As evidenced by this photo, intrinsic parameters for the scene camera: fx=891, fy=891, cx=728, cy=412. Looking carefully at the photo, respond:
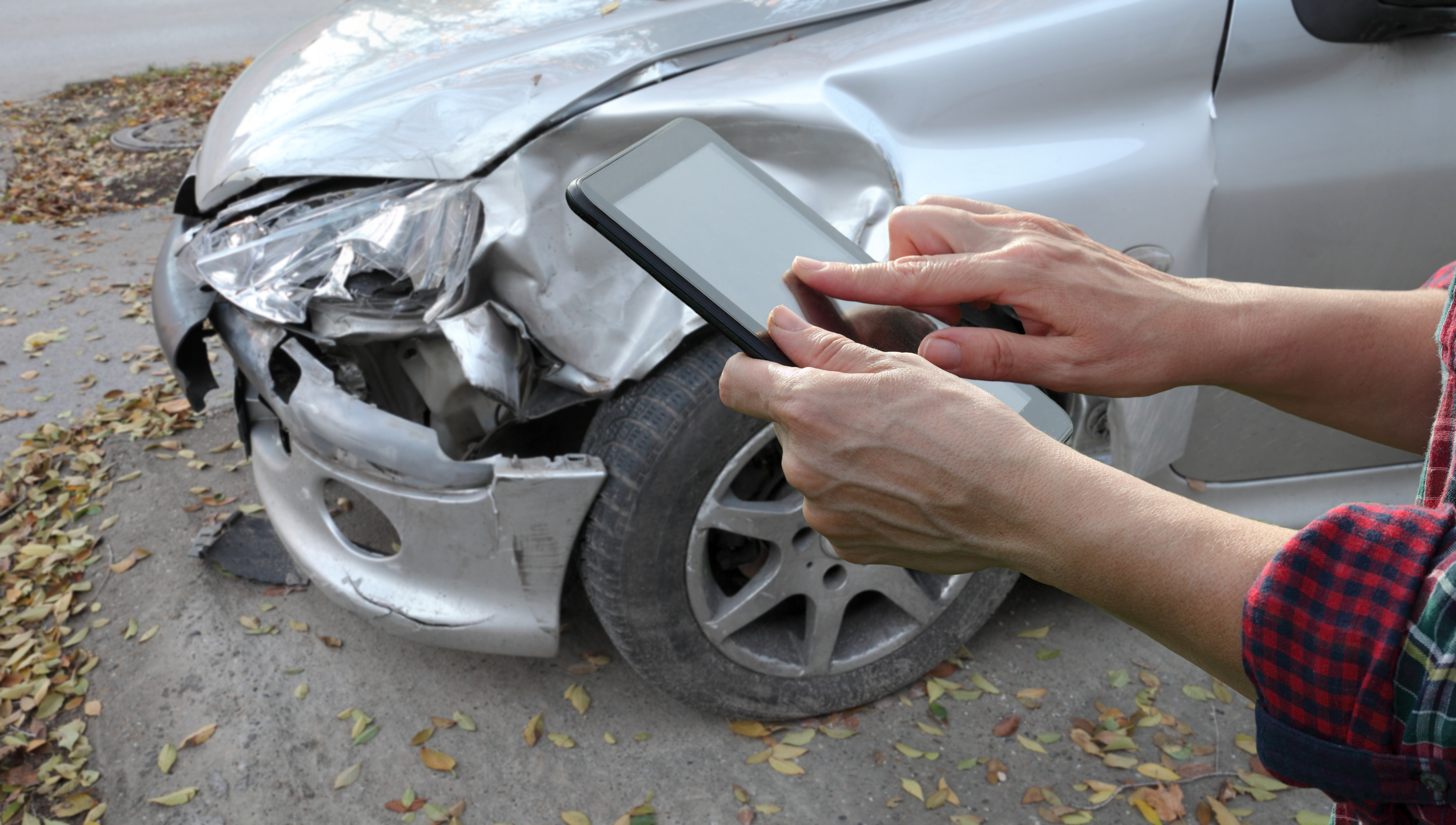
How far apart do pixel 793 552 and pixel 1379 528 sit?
1375mm

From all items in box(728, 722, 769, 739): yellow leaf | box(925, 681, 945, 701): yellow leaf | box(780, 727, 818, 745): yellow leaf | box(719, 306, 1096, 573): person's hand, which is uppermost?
box(719, 306, 1096, 573): person's hand

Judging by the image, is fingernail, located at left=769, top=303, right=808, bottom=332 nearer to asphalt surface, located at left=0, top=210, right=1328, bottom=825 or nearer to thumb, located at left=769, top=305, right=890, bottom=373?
thumb, located at left=769, top=305, right=890, bottom=373

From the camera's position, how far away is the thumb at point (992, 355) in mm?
1217

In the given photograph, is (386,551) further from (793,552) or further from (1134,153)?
(1134,153)

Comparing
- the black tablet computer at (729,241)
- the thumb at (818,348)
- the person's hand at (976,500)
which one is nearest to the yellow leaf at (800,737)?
the person's hand at (976,500)

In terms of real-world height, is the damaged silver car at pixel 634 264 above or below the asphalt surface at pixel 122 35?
above

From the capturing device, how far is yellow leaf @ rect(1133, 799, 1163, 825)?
2070 millimetres

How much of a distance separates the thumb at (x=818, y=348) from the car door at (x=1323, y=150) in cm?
116

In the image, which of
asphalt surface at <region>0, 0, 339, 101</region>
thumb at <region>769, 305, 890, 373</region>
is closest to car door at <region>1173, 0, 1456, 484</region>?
thumb at <region>769, 305, 890, 373</region>

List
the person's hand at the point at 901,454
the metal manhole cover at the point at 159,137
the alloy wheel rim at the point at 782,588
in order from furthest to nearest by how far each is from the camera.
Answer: the metal manhole cover at the point at 159,137 < the alloy wheel rim at the point at 782,588 < the person's hand at the point at 901,454

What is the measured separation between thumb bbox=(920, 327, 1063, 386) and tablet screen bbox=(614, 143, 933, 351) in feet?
0.22

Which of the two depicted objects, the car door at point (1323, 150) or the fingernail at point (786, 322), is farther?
the car door at point (1323, 150)

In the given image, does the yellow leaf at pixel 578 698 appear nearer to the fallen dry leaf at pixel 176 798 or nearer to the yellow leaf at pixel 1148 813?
the fallen dry leaf at pixel 176 798

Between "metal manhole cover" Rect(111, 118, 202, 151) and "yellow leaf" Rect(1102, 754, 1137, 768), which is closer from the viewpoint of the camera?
"yellow leaf" Rect(1102, 754, 1137, 768)
